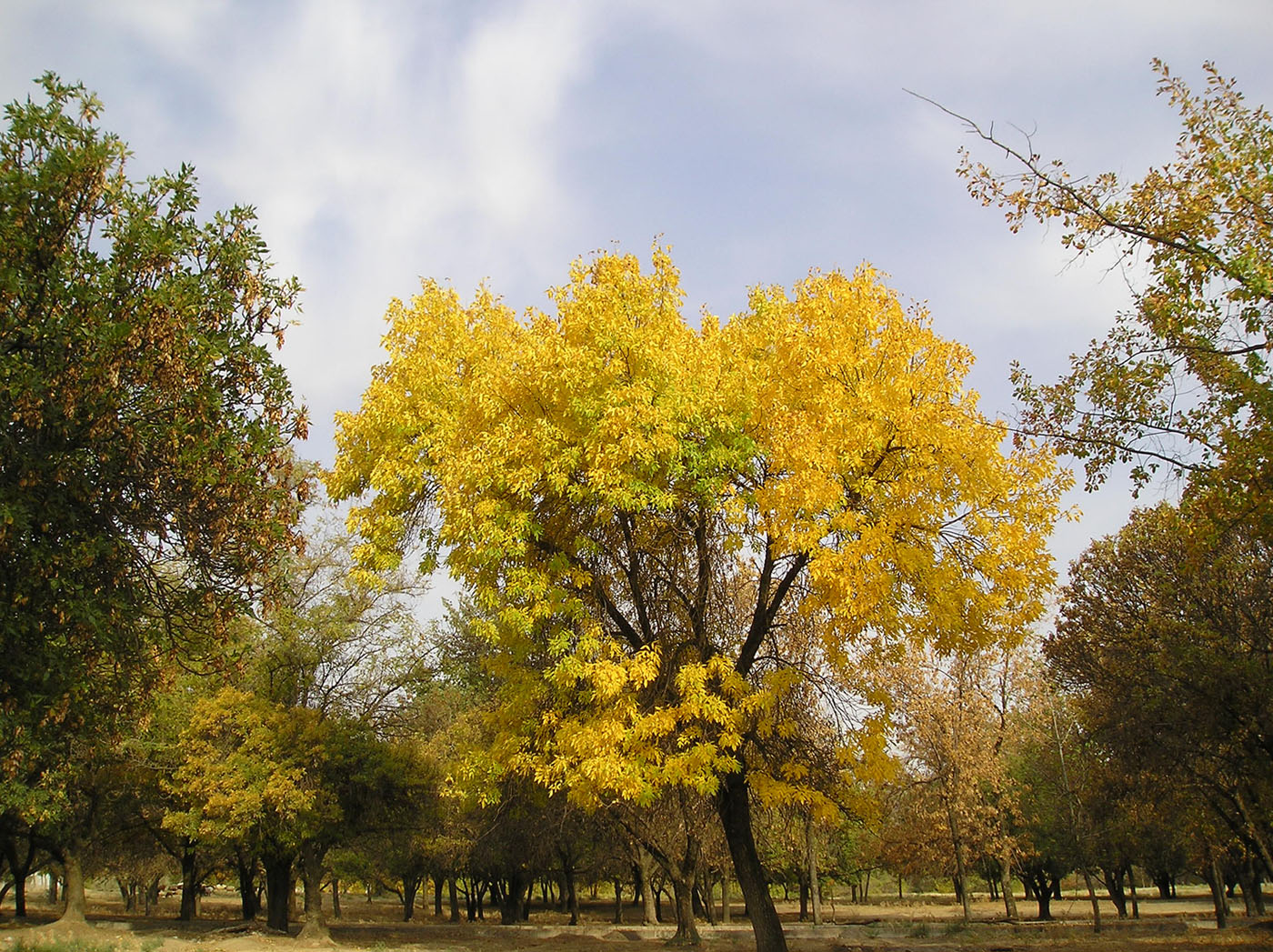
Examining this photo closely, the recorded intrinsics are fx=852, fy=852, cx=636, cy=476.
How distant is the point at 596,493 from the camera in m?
12.3

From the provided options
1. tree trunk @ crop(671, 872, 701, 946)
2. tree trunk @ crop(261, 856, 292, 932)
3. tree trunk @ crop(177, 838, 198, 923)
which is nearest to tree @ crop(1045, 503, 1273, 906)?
tree trunk @ crop(671, 872, 701, 946)

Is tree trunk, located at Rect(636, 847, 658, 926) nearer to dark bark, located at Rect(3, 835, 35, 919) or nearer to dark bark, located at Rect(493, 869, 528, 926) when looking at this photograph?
dark bark, located at Rect(493, 869, 528, 926)

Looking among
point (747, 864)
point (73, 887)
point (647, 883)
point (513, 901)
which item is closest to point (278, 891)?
point (73, 887)

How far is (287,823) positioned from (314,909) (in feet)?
10.7

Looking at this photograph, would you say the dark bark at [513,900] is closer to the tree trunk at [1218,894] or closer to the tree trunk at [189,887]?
the tree trunk at [189,887]

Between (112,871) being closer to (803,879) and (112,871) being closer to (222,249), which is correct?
(803,879)

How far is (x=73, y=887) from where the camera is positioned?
29328 millimetres

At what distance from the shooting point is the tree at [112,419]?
8273mm

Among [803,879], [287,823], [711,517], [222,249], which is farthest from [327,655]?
[803,879]

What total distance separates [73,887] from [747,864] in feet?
89.5

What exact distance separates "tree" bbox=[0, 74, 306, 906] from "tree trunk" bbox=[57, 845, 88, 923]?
23.6 meters

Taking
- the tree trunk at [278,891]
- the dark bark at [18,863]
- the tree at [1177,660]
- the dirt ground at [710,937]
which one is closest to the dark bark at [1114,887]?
the dirt ground at [710,937]

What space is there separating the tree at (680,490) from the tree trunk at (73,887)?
78.9 feet

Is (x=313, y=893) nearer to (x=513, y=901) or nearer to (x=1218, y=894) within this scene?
(x=513, y=901)
